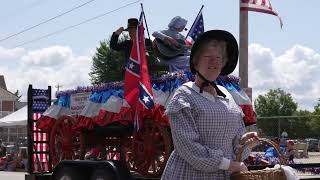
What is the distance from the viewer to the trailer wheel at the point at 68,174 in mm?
9570

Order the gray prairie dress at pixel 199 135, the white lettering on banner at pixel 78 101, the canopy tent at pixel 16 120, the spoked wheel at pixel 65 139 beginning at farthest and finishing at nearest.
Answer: the canopy tent at pixel 16 120, the spoked wheel at pixel 65 139, the white lettering on banner at pixel 78 101, the gray prairie dress at pixel 199 135

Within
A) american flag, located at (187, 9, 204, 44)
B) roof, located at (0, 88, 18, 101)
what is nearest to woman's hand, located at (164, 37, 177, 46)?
american flag, located at (187, 9, 204, 44)

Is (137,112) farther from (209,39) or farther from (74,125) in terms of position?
(209,39)

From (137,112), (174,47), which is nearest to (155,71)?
(174,47)

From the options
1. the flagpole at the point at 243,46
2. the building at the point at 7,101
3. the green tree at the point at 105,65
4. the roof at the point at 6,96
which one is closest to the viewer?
the flagpole at the point at 243,46

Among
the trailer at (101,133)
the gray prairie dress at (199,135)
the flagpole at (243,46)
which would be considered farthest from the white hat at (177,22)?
the gray prairie dress at (199,135)

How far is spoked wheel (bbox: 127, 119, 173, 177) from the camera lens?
8852 millimetres

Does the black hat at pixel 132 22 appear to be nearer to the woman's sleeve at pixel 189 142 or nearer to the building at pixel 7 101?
the woman's sleeve at pixel 189 142

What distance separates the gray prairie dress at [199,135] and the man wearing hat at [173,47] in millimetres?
5437

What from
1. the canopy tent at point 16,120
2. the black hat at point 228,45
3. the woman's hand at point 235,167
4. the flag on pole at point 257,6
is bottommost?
the canopy tent at point 16,120

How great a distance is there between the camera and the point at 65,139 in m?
10.6

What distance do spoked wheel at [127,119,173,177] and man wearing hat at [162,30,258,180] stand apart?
4.58 m

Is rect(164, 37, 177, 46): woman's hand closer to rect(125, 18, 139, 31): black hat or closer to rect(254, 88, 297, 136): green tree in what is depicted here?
rect(125, 18, 139, 31): black hat

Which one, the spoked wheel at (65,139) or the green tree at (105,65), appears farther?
the green tree at (105,65)
